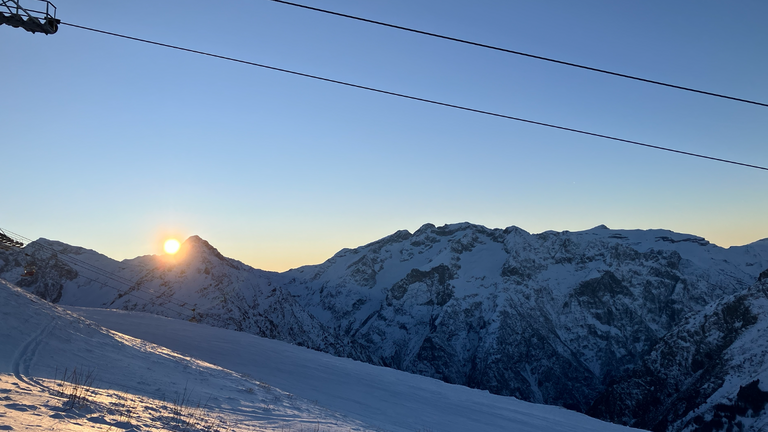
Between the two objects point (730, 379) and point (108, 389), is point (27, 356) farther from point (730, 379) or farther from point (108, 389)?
point (730, 379)

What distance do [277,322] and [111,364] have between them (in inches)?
6853

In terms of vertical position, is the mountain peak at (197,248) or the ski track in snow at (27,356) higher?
the mountain peak at (197,248)

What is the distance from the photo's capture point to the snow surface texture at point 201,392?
35.7 feet

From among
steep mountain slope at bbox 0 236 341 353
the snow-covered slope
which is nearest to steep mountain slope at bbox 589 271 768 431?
steep mountain slope at bbox 0 236 341 353

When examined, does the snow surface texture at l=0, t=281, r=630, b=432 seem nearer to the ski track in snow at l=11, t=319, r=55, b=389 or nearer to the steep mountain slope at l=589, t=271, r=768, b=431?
the ski track in snow at l=11, t=319, r=55, b=389

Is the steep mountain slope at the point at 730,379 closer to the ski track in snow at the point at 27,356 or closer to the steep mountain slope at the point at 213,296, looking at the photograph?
the steep mountain slope at the point at 213,296

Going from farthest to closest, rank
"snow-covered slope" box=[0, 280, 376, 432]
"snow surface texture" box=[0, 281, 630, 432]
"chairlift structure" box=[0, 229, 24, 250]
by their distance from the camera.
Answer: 1. "chairlift structure" box=[0, 229, 24, 250]
2. "snow surface texture" box=[0, 281, 630, 432]
3. "snow-covered slope" box=[0, 280, 376, 432]

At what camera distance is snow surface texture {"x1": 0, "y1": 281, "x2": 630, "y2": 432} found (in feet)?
35.7

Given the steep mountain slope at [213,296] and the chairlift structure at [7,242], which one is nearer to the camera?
the chairlift structure at [7,242]

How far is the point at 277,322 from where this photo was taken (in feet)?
607

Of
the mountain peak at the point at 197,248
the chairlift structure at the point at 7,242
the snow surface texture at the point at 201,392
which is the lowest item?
the snow surface texture at the point at 201,392

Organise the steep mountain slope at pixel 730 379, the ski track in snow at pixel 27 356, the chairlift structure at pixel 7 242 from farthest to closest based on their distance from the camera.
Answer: the steep mountain slope at pixel 730 379, the chairlift structure at pixel 7 242, the ski track in snow at pixel 27 356

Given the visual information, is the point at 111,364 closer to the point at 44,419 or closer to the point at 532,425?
the point at 44,419

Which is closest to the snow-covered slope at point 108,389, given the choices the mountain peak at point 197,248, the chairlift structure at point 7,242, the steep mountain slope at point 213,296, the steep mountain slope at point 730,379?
the chairlift structure at point 7,242
